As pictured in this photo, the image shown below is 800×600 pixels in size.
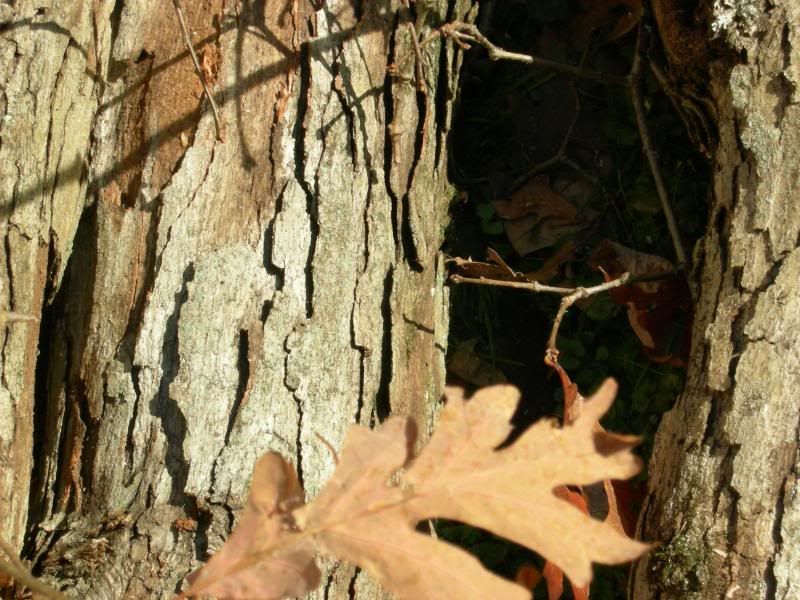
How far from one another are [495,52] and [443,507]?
1330 mm

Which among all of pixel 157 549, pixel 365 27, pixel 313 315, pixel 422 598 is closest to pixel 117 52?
pixel 365 27

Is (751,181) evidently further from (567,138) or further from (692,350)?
(567,138)

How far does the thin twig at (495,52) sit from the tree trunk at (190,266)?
0.13m

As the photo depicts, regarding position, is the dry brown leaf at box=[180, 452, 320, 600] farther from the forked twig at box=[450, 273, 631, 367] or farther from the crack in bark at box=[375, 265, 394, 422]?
the forked twig at box=[450, 273, 631, 367]

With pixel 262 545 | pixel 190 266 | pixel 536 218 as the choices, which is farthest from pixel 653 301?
pixel 262 545

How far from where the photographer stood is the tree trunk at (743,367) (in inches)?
→ 60.5

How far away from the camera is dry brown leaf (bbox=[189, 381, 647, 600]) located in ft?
3.47

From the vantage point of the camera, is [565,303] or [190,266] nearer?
[190,266]

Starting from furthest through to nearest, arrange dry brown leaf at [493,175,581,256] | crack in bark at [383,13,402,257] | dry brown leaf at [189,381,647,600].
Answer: dry brown leaf at [493,175,581,256]
crack in bark at [383,13,402,257]
dry brown leaf at [189,381,647,600]

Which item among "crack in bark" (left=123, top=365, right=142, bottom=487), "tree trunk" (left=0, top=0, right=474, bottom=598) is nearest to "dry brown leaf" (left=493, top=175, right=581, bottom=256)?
"tree trunk" (left=0, top=0, right=474, bottom=598)

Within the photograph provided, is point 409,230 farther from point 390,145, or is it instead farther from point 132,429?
point 132,429

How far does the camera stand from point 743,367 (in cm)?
165

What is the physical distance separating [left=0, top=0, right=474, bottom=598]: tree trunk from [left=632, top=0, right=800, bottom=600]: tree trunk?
0.56 m

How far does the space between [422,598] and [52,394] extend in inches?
42.3
